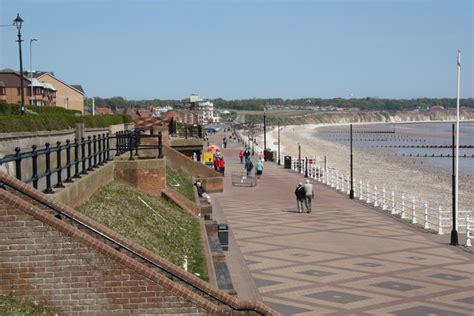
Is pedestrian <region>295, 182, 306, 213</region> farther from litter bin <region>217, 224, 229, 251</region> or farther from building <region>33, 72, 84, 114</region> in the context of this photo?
building <region>33, 72, 84, 114</region>

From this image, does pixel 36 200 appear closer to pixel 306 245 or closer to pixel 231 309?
pixel 231 309

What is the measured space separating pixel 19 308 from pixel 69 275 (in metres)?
0.71

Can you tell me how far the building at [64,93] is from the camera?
319 feet

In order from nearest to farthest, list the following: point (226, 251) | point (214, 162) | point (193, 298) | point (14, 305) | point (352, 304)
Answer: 1. point (14, 305)
2. point (193, 298)
3. point (352, 304)
4. point (226, 251)
5. point (214, 162)

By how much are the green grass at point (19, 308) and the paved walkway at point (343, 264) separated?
5315mm

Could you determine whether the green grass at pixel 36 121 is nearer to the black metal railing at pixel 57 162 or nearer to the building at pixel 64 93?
the black metal railing at pixel 57 162

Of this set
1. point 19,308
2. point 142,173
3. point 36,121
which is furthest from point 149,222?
point 36,121

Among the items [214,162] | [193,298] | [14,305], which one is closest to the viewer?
[14,305]

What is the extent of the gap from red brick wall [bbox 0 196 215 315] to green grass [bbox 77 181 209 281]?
407 centimetres

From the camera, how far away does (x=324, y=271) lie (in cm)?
1652

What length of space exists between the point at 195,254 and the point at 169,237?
3.35 feet

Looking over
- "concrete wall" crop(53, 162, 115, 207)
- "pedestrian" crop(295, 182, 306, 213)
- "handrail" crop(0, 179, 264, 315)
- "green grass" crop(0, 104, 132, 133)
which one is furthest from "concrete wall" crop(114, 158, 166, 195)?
"handrail" crop(0, 179, 264, 315)

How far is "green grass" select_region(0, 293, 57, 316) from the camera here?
863 cm

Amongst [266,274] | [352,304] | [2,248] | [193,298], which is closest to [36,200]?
[2,248]
